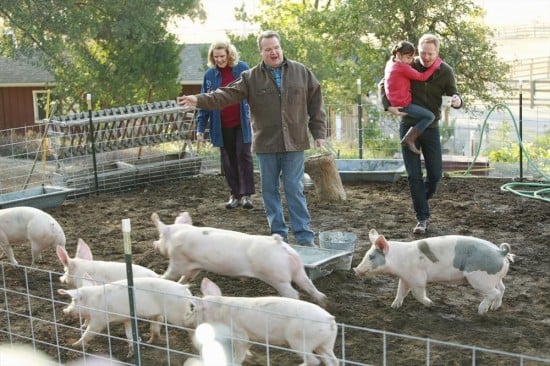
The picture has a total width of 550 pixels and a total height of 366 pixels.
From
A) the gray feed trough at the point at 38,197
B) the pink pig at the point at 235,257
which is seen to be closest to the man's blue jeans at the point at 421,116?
the pink pig at the point at 235,257

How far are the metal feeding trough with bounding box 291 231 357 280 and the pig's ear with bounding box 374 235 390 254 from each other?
20.6 inches

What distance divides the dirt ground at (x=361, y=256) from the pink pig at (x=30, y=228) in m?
0.25

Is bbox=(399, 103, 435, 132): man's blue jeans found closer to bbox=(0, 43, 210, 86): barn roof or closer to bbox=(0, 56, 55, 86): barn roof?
bbox=(0, 43, 210, 86): barn roof

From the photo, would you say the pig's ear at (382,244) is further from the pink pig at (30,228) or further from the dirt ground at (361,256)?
the pink pig at (30,228)

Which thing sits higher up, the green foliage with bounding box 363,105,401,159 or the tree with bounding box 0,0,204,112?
the tree with bounding box 0,0,204,112

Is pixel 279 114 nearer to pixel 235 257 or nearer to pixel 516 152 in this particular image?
pixel 235 257

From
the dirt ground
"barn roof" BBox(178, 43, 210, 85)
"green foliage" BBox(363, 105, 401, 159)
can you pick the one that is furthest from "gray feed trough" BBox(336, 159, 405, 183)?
"barn roof" BBox(178, 43, 210, 85)

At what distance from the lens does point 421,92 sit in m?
6.57

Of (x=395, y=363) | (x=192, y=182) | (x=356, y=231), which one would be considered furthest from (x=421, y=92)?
(x=192, y=182)

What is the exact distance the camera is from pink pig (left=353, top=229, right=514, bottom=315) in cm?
472

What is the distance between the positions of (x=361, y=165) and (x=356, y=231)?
2683 mm

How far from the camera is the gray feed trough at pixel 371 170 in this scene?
9.25 meters

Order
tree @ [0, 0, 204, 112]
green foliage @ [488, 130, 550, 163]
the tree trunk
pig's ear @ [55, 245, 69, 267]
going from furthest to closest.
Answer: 1. tree @ [0, 0, 204, 112]
2. green foliage @ [488, 130, 550, 163]
3. the tree trunk
4. pig's ear @ [55, 245, 69, 267]

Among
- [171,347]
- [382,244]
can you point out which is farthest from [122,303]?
[382,244]
